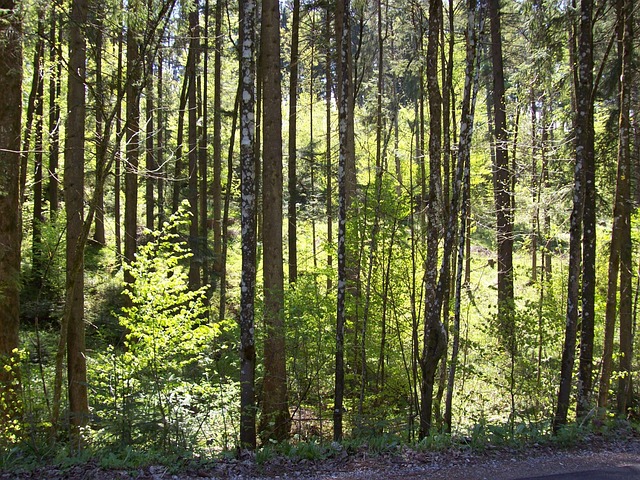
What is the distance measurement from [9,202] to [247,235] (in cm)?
445

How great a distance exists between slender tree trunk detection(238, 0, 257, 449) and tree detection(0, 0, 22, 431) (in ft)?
12.5

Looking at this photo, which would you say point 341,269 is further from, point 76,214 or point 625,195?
point 625,195

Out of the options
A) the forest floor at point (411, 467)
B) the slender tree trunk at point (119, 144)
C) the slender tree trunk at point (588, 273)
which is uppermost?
the slender tree trunk at point (119, 144)

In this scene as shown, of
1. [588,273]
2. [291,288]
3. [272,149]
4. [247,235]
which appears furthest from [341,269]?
[291,288]

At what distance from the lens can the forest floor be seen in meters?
5.39

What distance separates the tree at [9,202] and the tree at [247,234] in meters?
3.83

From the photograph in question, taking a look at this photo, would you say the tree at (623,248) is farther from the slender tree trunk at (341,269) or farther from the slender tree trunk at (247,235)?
the slender tree trunk at (247,235)

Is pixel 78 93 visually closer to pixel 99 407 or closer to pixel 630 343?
pixel 99 407

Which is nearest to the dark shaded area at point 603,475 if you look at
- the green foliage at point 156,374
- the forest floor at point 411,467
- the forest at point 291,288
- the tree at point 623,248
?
the forest floor at point 411,467

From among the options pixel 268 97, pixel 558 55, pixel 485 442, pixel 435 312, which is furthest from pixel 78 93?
pixel 558 55

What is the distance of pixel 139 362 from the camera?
8.72m

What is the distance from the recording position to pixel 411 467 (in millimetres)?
5863

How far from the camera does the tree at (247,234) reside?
23.2 feet

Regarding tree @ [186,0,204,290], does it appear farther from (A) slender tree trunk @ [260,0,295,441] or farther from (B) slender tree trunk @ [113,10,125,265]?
(A) slender tree trunk @ [260,0,295,441]
